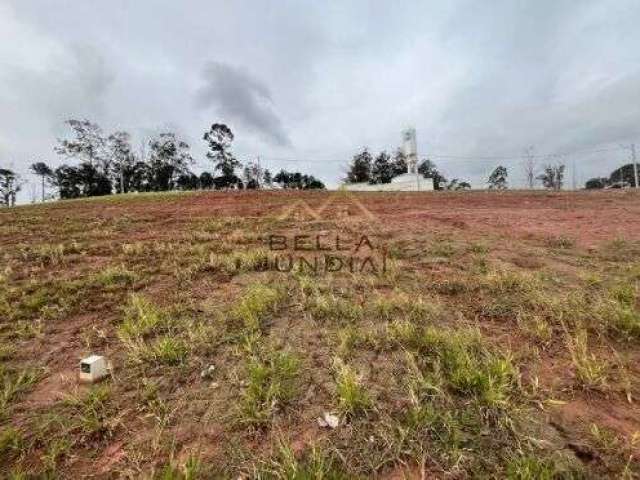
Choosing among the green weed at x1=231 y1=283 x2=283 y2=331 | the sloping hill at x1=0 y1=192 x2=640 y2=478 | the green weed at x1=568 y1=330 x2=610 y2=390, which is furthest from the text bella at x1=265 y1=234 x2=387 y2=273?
the green weed at x1=568 y1=330 x2=610 y2=390

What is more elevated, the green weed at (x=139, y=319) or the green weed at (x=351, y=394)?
the green weed at (x=139, y=319)

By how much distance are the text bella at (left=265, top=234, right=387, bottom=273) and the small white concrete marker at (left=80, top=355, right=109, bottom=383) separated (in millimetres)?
2500

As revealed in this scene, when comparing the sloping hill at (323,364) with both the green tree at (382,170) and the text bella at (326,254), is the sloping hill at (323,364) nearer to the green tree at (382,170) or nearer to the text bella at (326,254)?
the text bella at (326,254)

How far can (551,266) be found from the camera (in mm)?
4762

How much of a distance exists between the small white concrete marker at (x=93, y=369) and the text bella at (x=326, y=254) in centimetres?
250

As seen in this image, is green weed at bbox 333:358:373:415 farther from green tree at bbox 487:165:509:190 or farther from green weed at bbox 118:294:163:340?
green tree at bbox 487:165:509:190

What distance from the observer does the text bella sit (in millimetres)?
4988

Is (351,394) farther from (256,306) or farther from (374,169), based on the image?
(374,169)

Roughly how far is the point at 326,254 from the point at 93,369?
3577mm

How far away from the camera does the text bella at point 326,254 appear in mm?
4988

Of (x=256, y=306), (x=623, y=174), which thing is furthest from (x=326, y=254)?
(x=623, y=174)

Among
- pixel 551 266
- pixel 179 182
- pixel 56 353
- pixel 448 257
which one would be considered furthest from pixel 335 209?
pixel 179 182

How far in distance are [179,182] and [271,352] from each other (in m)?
48.6

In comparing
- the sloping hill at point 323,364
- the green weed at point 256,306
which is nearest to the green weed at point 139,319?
the sloping hill at point 323,364
